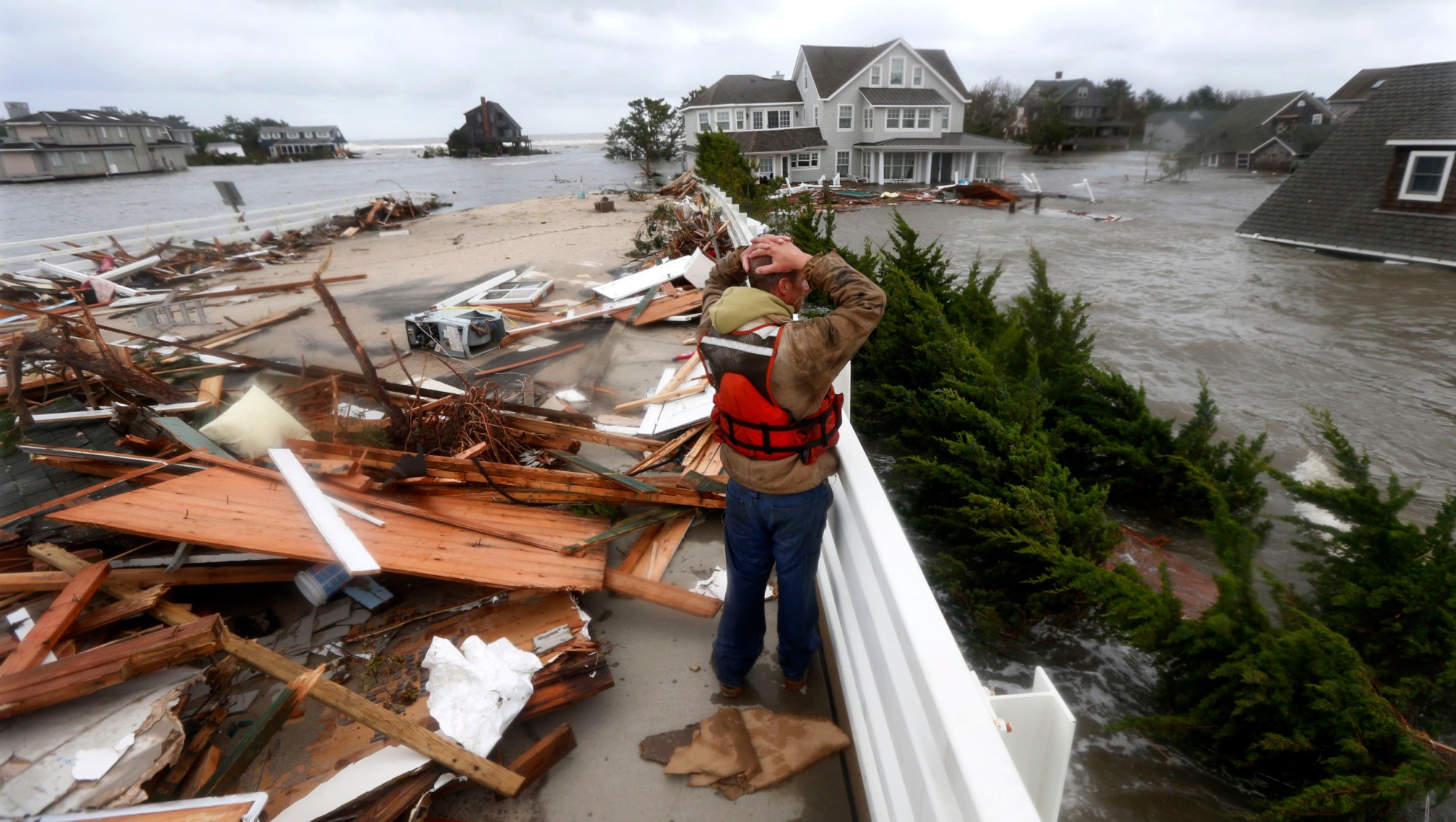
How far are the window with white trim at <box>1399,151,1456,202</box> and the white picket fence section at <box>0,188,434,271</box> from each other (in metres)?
30.7

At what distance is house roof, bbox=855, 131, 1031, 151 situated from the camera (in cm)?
4031

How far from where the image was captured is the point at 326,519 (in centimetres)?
320

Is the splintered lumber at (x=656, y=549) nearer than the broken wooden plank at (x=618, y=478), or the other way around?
the splintered lumber at (x=656, y=549)

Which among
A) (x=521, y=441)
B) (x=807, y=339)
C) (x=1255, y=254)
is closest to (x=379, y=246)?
(x=521, y=441)

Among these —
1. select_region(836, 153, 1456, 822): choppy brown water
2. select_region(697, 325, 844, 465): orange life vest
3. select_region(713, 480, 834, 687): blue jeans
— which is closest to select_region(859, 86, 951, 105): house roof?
select_region(836, 153, 1456, 822): choppy brown water

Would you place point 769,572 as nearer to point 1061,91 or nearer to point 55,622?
point 55,622

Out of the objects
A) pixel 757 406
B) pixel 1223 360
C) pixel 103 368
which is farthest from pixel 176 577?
pixel 1223 360

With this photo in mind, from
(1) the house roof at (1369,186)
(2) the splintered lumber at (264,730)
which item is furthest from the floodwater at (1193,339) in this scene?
(2) the splintered lumber at (264,730)

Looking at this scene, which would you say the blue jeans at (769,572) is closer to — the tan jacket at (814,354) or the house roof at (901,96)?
the tan jacket at (814,354)

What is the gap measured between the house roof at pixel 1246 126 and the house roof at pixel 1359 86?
2710mm

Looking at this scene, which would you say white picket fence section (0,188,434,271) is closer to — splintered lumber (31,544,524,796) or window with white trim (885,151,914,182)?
splintered lumber (31,544,524,796)

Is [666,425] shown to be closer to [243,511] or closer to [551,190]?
[243,511]

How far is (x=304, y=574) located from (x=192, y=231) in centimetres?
1756

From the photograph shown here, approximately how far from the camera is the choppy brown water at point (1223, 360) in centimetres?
297
